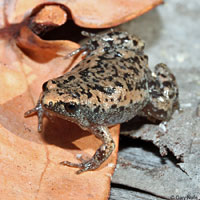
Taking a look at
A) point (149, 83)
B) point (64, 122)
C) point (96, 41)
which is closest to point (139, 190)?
point (64, 122)

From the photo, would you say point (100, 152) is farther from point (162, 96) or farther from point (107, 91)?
point (162, 96)

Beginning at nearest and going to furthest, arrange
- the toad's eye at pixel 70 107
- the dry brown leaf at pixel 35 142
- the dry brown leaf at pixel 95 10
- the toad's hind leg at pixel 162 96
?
the dry brown leaf at pixel 35 142
the toad's eye at pixel 70 107
the dry brown leaf at pixel 95 10
the toad's hind leg at pixel 162 96

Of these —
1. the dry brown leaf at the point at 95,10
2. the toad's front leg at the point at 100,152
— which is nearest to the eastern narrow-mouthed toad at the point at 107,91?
the toad's front leg at the point at 100,152

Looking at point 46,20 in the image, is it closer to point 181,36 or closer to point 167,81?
point 167,81

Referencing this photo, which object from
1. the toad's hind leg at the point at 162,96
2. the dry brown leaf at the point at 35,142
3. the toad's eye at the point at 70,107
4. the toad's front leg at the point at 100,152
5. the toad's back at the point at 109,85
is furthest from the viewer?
the toad's hind leg at the point at 162,96

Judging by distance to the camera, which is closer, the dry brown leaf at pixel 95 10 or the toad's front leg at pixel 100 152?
the toad's front leg at pixel 100 152

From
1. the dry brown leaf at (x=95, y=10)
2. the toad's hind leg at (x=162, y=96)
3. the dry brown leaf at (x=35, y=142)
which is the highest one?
the dry brown leaf at (x=95, y=10)

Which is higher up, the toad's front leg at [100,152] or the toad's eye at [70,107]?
the toad's eye at [70,107]

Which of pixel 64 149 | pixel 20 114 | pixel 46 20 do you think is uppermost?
pixel 46 20

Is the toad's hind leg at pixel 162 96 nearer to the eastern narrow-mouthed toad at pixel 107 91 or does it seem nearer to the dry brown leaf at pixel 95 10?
the eastern narrow-mouthed toad at pixel 107 91
